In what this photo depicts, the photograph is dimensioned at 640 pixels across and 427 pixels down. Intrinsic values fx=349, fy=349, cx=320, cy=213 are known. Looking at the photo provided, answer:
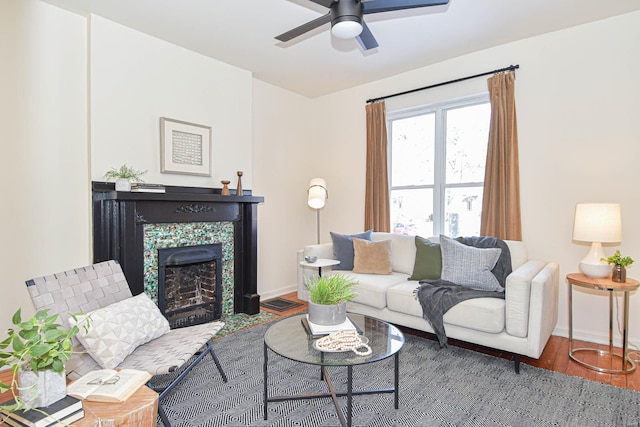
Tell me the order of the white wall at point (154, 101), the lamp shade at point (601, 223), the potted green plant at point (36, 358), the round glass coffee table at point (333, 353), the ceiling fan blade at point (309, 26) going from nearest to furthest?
the potted green plant at point (36, 358)
the round glass coffee table at point (333, 353)
the ceiling fan blade at point (309, 26)
the lamp shade at point (601, 223)
the white wall at point (154, 101)

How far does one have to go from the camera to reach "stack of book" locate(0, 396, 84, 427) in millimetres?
1088

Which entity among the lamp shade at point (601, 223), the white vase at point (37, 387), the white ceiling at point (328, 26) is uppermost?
the white ceiling at point (328, 26)

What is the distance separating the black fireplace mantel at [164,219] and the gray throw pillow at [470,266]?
203cm

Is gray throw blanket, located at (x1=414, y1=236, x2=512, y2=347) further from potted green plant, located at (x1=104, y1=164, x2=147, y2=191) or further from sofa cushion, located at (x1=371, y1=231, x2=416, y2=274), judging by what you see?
potted green plant, located at (x1=104, y1=164, x2=147, y2=191)

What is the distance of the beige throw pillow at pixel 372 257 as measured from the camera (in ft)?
11.6

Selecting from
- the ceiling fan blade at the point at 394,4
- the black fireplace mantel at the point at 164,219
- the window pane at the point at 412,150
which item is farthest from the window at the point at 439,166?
the ceiling fan blade at the point at 394,4

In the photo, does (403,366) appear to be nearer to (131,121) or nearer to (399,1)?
(399,1)

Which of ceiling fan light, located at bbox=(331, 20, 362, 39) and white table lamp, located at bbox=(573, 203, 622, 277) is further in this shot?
white table lamp, located at bbox=(573, 203, 622, 277)

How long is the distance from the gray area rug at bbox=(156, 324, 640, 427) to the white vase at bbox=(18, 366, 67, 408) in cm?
93

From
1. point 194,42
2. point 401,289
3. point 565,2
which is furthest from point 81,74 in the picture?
point 565,2

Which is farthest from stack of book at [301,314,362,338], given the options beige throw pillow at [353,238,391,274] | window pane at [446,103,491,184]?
window pane at [446,103,491,184]

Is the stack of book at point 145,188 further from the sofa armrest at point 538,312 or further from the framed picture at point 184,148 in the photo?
the sofa armrest at point 538,312

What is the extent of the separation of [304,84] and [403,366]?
355cm

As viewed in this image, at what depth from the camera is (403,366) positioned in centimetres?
255
